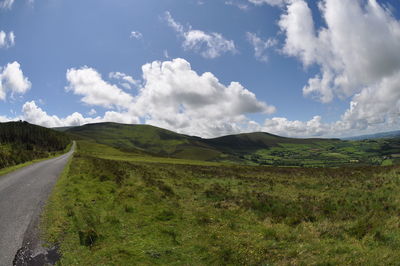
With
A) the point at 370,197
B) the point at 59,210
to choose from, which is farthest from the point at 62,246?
the point at 370,197

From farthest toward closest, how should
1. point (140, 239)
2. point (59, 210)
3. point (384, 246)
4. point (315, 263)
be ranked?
point (59, 210) → point (140, 239) → point (384, 246) → point (315, 263)

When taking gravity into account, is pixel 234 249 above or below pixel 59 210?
below

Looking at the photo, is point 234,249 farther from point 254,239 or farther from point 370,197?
point 370,197

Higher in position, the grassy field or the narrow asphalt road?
the narrow asphalt road

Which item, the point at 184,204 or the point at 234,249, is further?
the point at 184,204

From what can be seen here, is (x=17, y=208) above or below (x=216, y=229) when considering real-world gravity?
above

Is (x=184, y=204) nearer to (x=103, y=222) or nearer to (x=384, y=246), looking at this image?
(x=103, y=222)

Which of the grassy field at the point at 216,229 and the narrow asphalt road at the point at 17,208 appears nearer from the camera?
the grassy field at the point at 216,229

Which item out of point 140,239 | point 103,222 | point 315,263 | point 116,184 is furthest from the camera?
point 116,184

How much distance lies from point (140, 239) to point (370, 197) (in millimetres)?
17582

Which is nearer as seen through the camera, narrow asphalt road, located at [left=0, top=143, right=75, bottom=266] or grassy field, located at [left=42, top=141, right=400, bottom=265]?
grassy field, located at [left=42, top=141, right=400, bottom=265]

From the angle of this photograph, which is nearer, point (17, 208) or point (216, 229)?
point (216, 229)

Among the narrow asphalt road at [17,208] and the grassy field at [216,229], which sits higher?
the narrow asphalt road at [17,208]

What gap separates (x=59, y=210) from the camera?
12.1 metres
